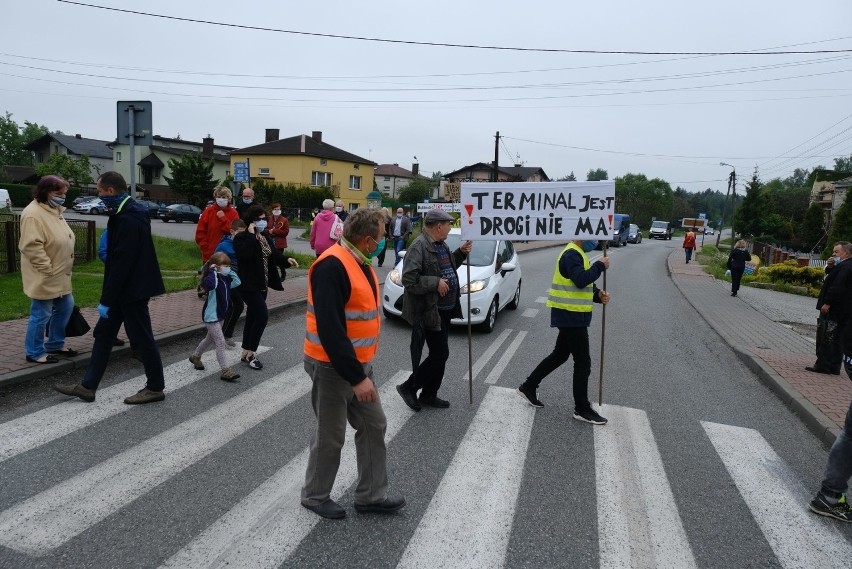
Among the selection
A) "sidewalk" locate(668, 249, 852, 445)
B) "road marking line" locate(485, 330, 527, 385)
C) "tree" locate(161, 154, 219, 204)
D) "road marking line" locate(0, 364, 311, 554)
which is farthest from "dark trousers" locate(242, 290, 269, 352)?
"tree" locate(161, 154, 219, 204)

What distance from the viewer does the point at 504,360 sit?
24.6 ft

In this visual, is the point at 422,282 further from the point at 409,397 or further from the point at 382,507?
the point at 382,507

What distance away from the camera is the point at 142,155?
213ft

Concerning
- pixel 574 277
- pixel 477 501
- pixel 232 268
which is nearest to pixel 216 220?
pixel 232 268

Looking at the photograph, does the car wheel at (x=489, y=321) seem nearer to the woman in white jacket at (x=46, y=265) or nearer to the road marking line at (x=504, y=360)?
the road marking line at (x=504, y=360)

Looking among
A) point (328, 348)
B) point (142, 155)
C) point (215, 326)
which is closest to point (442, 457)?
point (328, 348)

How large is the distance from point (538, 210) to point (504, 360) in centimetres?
238

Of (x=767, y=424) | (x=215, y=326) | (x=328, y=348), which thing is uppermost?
(x=328, y=348)

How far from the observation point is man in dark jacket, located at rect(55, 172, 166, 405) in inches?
193

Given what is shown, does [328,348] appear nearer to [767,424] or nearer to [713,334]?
[767,424]

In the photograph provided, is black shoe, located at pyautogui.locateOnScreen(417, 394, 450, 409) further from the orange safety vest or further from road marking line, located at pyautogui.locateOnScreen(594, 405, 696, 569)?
the orange safety vest

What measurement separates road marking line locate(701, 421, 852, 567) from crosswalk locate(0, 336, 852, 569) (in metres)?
0.01

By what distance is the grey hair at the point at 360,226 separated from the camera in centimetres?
319

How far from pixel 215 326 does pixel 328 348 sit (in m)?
3.53
